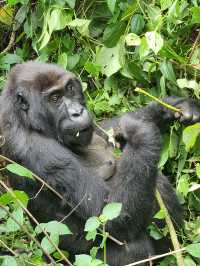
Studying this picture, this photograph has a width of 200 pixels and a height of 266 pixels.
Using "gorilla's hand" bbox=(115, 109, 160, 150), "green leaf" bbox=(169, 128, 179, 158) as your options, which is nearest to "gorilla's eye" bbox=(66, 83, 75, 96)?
"gorilla's hand" bbox=(115, 109, 160, 150)

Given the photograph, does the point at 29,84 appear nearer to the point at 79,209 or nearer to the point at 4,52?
the point at 79,209

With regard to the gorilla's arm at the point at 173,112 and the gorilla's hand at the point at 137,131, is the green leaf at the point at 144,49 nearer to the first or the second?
the gorilla's arm at the point at 173,112

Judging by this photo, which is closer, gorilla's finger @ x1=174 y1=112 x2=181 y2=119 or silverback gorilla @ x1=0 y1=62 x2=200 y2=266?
silverback gorilla @ x1=0 y1=62 x2=200 y2=266

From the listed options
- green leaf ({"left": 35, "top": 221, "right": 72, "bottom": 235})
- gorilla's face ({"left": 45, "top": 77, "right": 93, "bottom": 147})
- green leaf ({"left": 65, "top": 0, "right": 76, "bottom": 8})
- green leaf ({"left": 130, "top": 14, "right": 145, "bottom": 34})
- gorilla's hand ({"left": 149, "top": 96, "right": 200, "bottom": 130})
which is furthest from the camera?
green leaf ({"left": 65, "top": 0, "right": 76, "bottom": 8})

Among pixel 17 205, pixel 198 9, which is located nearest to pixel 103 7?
pixel 198 9

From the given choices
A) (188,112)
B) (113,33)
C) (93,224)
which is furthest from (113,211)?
(113,33)

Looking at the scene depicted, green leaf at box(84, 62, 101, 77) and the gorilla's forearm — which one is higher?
green leaf at box(84, 62, 101, 77)

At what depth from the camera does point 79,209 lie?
15.4 feet

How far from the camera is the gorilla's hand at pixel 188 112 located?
501 centimetres

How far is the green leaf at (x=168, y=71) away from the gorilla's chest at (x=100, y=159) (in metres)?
0.68

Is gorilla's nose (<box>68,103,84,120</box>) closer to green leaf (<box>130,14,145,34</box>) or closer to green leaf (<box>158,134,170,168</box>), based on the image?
green leaf (<box>158,134,170,168</box>)

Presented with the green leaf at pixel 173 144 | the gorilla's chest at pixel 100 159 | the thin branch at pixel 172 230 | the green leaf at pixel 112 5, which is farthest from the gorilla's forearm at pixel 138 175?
the green leaf at pixel 112 5

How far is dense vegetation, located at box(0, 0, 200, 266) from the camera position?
5177 mm

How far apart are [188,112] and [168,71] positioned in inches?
16.6
